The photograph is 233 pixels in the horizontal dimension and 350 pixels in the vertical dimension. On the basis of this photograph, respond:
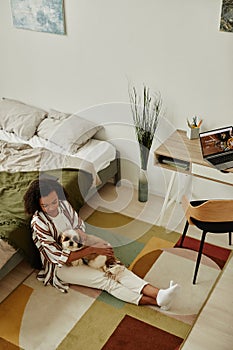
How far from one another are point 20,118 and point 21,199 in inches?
44.5

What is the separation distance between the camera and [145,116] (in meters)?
3.93

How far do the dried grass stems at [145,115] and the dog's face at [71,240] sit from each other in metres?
1.07

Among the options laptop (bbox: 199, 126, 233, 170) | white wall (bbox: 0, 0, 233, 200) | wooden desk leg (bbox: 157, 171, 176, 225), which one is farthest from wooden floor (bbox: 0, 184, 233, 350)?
laptop (bbox: 199, 126, 233, 170)

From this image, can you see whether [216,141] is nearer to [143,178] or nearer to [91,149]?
[143,178]

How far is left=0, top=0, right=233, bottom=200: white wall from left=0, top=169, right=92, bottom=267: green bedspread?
666mm

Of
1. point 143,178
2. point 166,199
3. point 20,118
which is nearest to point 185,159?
point 166,199

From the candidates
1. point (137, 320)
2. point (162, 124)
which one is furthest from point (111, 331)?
point (162, 124)

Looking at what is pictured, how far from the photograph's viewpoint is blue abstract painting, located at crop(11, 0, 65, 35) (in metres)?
3.96

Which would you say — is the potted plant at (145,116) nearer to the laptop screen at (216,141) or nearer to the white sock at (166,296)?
the laptop screen at (216,141)

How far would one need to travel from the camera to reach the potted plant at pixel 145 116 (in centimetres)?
387

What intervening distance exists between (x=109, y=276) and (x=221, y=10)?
1988mm

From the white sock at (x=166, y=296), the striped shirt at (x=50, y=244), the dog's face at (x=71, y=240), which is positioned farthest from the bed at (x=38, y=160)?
the white sock at (x=166, y=296)

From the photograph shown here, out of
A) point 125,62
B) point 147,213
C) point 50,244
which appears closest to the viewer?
point 50,244

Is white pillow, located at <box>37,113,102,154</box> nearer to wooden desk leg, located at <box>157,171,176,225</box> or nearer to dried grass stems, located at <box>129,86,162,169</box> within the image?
dried grass stems, located at <box>129,86,162,169</box>
